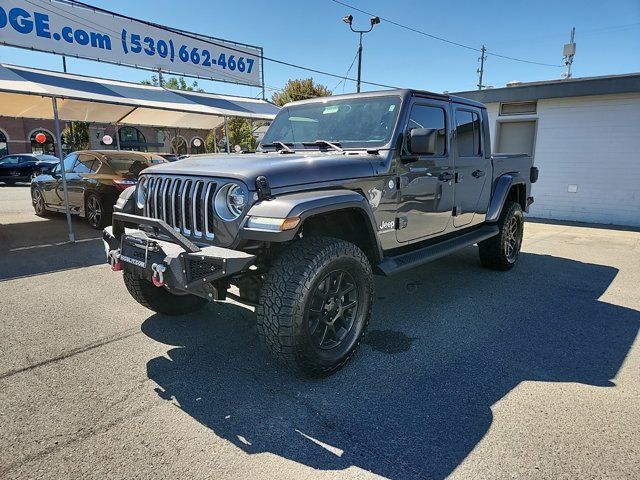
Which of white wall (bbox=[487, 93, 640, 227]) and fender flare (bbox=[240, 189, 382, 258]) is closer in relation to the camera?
fender flare (bbox=[240, 189, 382, 258])

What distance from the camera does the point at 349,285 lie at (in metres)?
3.05

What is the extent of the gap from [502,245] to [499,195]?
68 cm

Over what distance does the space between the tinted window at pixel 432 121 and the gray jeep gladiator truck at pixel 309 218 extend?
2 centimetres

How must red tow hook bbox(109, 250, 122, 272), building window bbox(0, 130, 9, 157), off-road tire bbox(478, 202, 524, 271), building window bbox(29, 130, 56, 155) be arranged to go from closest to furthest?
1. red tow hook bbox(109, 250, 122, 272)
2. off-road tire bbox(478, 202, 524, 271)
3. building window bbox(0, 130, 9, 157)
4. building window bbox(29, 130, 56, 155)

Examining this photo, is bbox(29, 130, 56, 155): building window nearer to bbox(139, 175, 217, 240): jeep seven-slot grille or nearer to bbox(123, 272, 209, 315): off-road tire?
bbox(123, 272, 209, 315): off-road tire

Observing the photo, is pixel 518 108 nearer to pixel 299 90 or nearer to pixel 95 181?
pixel 95 181

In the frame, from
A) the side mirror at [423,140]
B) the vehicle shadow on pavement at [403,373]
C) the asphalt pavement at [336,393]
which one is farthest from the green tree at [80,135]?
the side mirror at [423,140]

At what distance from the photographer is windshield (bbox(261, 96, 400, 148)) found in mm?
3646

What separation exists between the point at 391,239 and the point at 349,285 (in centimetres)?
73

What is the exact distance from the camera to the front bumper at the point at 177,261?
246 cm

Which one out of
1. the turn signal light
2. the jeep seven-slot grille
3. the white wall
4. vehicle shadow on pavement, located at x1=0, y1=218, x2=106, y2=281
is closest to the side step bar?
the turn signal light

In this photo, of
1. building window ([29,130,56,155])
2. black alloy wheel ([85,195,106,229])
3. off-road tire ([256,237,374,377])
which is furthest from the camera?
building window ([29,130,56,155])

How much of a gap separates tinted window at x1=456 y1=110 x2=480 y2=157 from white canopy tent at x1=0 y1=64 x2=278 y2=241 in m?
6.11

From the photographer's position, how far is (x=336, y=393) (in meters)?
2.74
